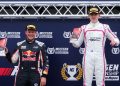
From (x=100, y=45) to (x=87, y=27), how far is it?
361mm

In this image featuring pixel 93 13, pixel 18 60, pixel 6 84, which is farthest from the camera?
pixel 6 84

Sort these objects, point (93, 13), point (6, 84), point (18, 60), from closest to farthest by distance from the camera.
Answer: point (93, 13) → point (18, 60) → point (6, 84)

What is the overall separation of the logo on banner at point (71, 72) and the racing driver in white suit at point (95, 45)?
61 cm

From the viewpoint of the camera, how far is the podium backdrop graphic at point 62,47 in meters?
6.56

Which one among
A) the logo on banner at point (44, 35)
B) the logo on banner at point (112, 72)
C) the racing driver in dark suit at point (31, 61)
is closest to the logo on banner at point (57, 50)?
the logo on banner at point (44, 35)

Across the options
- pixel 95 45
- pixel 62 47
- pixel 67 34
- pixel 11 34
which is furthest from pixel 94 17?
pixel 11 34

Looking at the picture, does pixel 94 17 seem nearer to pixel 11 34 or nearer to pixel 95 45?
pixel 95 45

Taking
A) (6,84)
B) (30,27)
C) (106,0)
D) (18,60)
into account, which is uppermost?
(106,0)

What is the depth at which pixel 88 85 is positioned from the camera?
19.4 feet

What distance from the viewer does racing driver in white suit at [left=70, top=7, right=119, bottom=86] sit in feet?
19.3

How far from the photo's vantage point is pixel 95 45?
593 cm

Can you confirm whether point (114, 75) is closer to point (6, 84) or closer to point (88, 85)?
point (88, 85)

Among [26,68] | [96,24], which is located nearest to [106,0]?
[96,24]

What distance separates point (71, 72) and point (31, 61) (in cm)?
96
